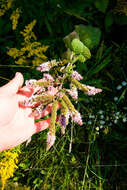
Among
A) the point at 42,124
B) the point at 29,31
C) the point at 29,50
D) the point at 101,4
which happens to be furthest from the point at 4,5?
the point at 42,124

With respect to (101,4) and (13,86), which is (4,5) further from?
(101,4)

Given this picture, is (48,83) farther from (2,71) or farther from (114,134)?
(114,134)

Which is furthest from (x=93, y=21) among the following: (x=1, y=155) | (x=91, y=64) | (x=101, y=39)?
(x=1, y=155)

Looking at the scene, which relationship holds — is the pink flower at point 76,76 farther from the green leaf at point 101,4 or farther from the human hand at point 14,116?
the green leaf at point 101,4

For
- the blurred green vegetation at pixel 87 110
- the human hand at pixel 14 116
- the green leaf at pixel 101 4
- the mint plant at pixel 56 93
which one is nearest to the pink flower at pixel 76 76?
the mint plant at pixel 56 93

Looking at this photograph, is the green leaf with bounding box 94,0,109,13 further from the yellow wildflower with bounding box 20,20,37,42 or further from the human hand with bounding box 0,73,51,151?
the human hand with bounding box 0,73,51,151

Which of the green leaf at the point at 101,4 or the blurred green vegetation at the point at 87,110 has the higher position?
the green leaf at the point at 101,4
